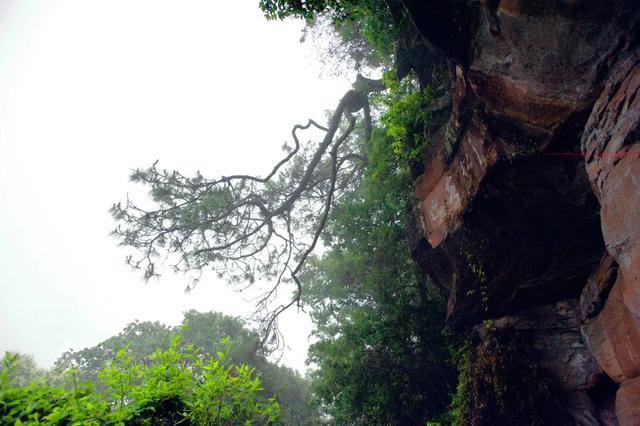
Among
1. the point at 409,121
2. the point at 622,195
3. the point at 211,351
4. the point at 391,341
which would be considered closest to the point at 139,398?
the point at 622,195

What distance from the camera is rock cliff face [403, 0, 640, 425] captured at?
3088mm

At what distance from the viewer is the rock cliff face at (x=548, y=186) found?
309 cm

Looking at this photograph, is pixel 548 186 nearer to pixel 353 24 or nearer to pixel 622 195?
pixel 622 195

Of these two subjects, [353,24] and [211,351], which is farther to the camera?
[211,351]

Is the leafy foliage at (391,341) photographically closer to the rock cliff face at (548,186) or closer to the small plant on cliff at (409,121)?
the small plant on cliff at (409,121)

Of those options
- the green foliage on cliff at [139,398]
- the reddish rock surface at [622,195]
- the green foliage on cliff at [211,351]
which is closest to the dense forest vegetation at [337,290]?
the green foliage on cliff at [139,398]

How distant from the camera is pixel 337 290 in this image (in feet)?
34.4

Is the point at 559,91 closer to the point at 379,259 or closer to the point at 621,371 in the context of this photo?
the point at 621,371

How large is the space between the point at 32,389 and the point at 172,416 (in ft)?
3.19

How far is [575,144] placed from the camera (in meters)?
3.78

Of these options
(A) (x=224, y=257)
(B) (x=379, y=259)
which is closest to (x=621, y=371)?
(B) (x=379, y=259)

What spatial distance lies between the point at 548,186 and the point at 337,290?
7.31 meters

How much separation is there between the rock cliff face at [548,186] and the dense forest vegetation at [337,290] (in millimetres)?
1153

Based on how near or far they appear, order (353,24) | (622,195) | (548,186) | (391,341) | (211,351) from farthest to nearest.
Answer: (211,351) → (353,24) → (391,341) → (548,186) → (622,195)
